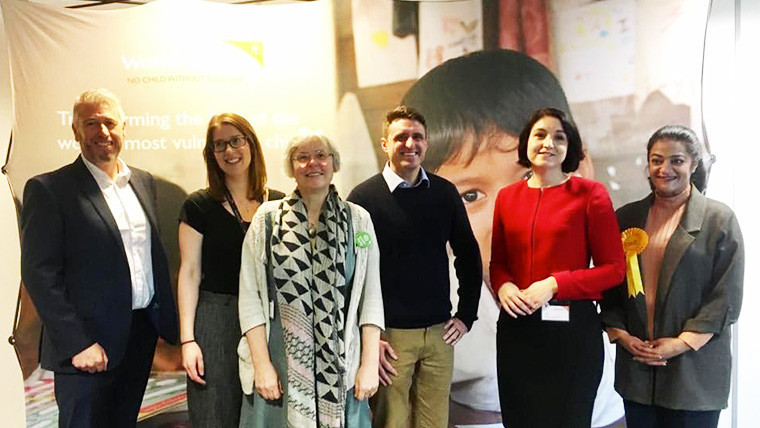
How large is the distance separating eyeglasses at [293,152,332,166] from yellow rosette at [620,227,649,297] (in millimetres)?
1370

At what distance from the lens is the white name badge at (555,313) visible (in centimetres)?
202

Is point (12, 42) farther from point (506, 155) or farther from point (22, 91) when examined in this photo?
point (506, 155)

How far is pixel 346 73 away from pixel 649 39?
1.50 m

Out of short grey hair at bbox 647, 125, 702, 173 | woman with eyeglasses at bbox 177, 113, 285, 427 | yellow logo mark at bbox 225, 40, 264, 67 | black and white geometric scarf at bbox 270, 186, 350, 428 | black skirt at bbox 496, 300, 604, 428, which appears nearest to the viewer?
black and white geometric scarf at bbox 270, 186, 350, 428

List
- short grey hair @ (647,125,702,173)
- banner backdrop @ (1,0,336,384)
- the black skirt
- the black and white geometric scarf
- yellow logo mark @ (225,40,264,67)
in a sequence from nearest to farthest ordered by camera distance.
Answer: the black and white geometric scarf, the black skirt, short grey hair @ (647,125,702,173), banner backdrop @ (1,0,336,384), yellow logo mark @ (225,40,264,67)

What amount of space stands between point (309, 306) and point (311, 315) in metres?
0.03

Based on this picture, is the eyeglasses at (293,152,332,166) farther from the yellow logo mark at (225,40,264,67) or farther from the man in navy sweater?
the yellow logo mark at (225,40,264,67)

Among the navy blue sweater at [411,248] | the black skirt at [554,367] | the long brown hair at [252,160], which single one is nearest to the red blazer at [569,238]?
the black skirt at [554,367]

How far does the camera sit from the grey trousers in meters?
2.13

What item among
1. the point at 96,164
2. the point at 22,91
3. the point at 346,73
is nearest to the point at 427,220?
the point at 346,73

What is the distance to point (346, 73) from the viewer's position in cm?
272

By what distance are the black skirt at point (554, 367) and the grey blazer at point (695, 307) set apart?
394 millimetres

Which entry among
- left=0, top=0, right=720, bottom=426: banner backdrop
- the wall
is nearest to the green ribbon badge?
left=0, top=0, right=720, bottom=426: banner backdrop

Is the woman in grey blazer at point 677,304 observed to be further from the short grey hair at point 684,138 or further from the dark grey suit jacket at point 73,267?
the dark grey suit jacket at point 73,267
